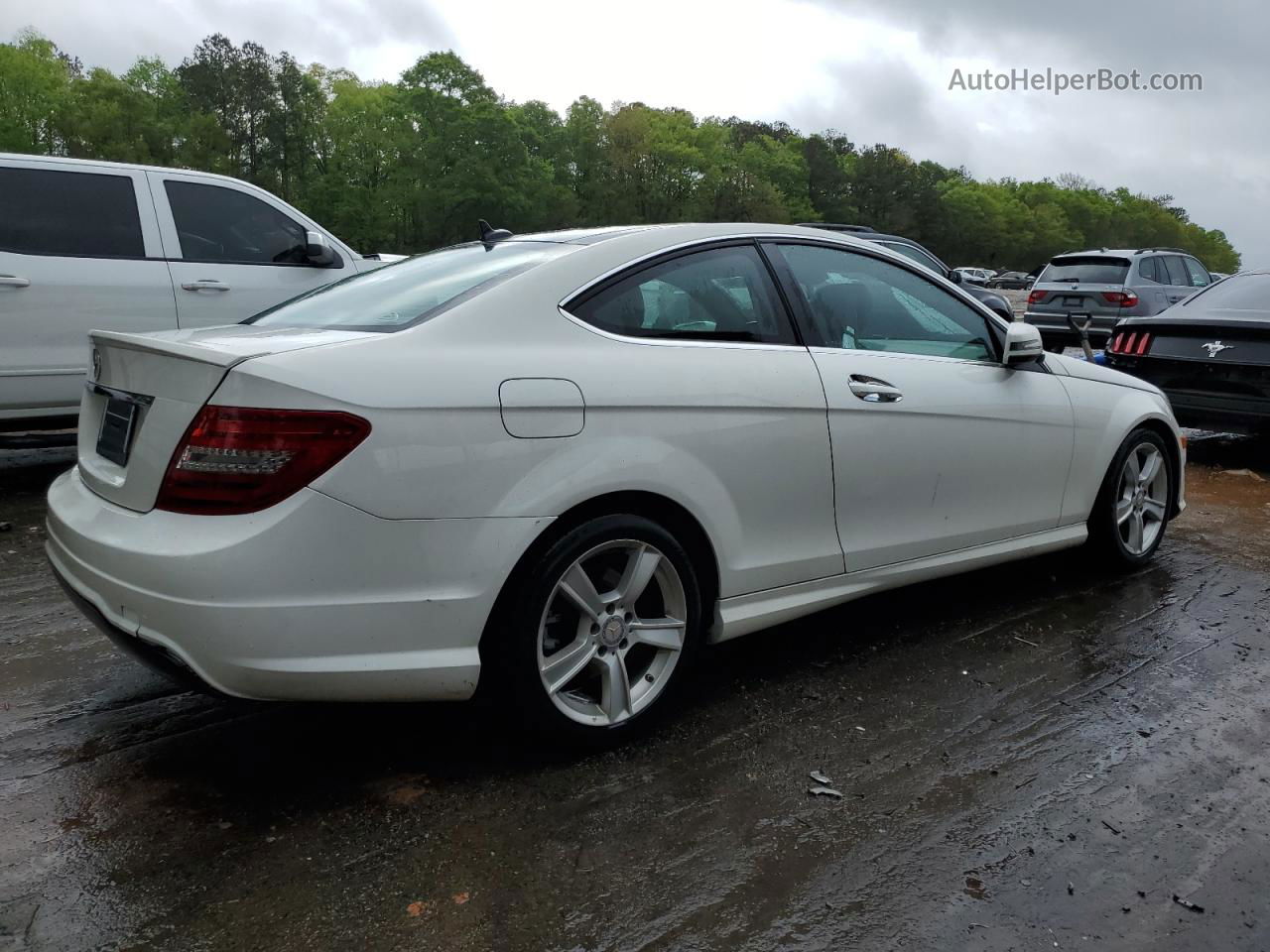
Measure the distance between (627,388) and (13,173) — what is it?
16.6 ft

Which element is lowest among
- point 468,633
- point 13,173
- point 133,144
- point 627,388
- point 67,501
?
point 468,633

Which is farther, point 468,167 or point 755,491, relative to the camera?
point 468,167

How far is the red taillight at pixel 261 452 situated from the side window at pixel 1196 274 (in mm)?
16399

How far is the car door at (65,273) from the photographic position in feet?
20.0

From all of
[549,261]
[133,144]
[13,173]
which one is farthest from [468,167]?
[549,261]

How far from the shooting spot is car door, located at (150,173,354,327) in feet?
21.9

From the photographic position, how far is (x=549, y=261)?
3.18m

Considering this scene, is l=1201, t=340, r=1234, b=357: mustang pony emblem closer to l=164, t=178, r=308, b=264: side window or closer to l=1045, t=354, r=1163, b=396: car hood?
l=1045, t=354, r=1163, b=396: car hood

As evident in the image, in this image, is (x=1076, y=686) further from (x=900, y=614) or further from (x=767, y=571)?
(x=767, y=571)

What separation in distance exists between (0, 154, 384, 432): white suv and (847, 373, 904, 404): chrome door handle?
15.2ft

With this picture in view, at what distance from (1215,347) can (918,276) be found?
4.66 meters

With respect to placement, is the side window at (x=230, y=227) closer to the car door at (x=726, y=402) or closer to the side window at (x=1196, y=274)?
the car door at (x=726, y=402)

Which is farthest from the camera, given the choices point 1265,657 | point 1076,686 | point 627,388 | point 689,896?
point 1265,657

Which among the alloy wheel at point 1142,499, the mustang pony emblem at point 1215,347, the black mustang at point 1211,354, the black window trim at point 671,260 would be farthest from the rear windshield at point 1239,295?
the black window trim at point 671,260
